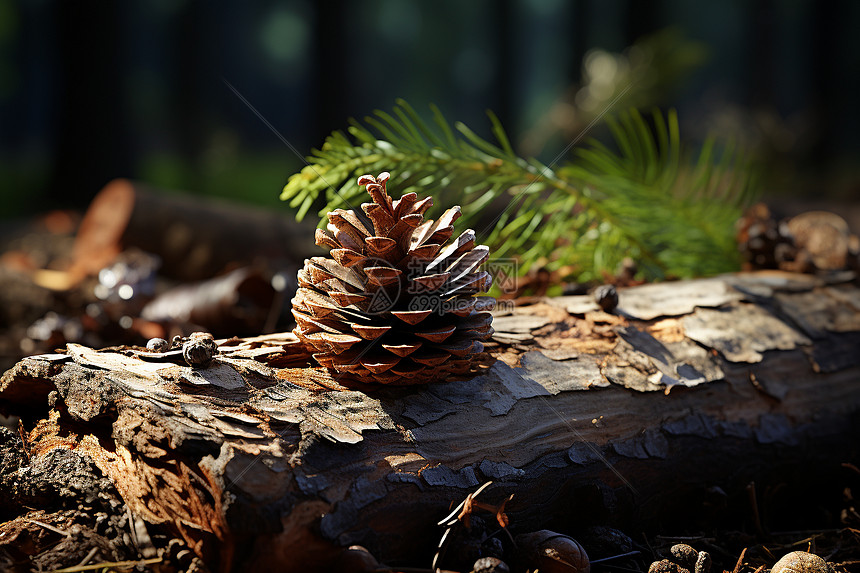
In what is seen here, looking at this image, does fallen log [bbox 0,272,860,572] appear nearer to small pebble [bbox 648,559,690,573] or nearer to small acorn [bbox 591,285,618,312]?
small acorn [bbox 591,285,618,312]

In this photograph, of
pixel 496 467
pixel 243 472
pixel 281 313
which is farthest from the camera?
pixel 281 313

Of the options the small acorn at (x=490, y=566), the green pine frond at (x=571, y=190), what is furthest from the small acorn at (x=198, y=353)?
the small acorn at (x=490, y=566)

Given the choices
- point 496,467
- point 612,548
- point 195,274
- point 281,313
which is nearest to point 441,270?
point 496,467

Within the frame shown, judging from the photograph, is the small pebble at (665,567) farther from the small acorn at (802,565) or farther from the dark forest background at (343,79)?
the dark forest background at (343,79)

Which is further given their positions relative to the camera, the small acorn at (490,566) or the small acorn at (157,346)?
the small acorn at (157,346)

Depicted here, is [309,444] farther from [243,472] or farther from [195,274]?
[195,274]

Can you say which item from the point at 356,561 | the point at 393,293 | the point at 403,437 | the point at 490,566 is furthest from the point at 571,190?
the point at 356,561

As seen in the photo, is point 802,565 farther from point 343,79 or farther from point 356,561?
point 343,79

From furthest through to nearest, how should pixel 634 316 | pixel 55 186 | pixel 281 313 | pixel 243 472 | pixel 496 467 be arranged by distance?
pixel 55 186 → pixel 281 313 → pixel 634 316 → pixel 496 467 → pixel 243 472
